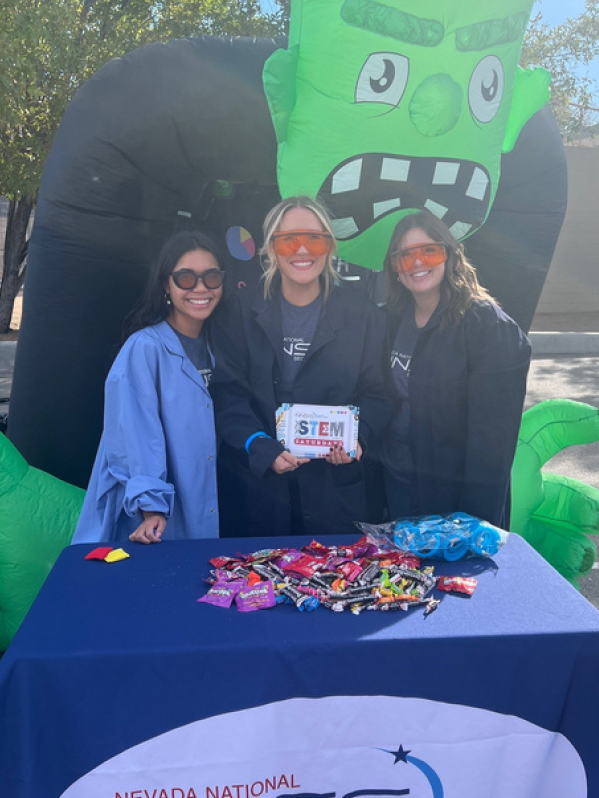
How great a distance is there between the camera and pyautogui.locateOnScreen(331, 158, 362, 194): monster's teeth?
7.75 feet

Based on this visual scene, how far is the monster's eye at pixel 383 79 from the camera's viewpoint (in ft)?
7.36

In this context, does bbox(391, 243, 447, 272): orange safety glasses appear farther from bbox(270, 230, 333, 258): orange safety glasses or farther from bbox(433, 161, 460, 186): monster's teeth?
bbox(433, 161, 460, 186): monster's teeth

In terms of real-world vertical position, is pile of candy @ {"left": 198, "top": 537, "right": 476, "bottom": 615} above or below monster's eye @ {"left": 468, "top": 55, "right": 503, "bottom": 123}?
below

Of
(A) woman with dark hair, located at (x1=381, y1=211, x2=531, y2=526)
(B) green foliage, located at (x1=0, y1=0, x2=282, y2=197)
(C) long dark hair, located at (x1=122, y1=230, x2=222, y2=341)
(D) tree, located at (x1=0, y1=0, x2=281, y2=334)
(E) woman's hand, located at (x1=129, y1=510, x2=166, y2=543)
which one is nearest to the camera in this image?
(E) woman's hand, located at (x1=129, y1=510, x2=166, y2=543)

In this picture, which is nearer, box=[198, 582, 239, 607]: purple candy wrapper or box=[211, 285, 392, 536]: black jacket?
box=[198, 582, 239, 607]: purple candy wrapper

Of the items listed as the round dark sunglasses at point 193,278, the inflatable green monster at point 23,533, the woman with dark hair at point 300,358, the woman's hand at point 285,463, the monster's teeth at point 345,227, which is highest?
the monster's teeth at point 345,227

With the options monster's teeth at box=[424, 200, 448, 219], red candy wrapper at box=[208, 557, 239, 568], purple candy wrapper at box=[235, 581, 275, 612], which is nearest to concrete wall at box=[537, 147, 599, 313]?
monster's teeth at box=[424, 200, 448, 219]

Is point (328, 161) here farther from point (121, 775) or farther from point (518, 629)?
point (121, 775)

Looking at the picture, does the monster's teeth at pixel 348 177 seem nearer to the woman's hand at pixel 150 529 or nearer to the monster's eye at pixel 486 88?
the monster's eye at pixel 486 88

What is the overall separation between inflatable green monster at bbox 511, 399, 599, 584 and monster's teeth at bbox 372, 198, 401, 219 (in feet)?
3.84

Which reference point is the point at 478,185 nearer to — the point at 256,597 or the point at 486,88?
the point at 486,88

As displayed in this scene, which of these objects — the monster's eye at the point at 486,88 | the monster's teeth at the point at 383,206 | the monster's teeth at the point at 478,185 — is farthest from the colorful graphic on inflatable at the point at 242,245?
the monster's eye at the point at 486,88

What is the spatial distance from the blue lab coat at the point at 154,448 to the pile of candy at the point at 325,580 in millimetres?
404

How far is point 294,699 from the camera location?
4.82ft
